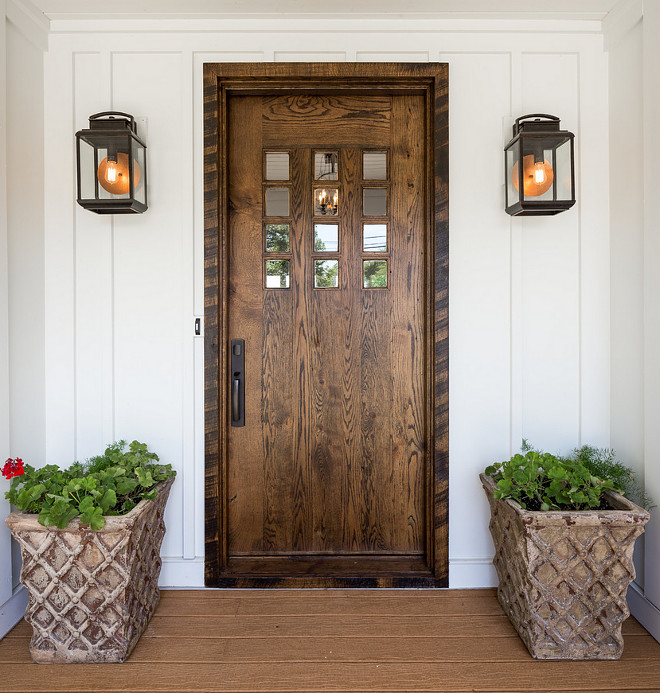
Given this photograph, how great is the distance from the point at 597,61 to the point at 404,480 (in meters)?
2.11

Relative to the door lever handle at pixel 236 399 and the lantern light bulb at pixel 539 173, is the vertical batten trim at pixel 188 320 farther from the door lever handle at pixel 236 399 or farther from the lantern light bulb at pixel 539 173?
the lantern light bulb at pixel 539 173

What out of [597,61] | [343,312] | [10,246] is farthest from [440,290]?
[10,246]

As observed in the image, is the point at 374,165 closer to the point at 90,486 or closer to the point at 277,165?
the point at 277,165

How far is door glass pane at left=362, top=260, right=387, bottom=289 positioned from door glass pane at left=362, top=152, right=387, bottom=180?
1.31 feet

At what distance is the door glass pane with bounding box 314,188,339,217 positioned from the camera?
7.61 ft

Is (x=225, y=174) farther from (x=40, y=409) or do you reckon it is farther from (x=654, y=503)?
(x=654, y=503)

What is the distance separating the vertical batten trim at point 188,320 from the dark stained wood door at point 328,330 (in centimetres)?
18

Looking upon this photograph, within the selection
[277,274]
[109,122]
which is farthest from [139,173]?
[277,274]

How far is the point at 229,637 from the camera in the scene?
1885 millimetres

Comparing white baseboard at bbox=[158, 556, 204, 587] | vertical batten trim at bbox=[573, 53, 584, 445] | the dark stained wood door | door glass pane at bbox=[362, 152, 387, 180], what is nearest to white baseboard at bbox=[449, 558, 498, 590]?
the dark stained wood door

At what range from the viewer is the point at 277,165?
91.4 inches

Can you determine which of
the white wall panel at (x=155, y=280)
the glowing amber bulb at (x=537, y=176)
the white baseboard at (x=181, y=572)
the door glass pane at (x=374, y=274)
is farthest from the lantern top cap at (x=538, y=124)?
the white baseboard at (x=181, y=572)

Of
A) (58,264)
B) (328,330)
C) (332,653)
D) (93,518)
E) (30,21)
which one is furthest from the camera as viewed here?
(328,330)

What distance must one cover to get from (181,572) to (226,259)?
144cm
